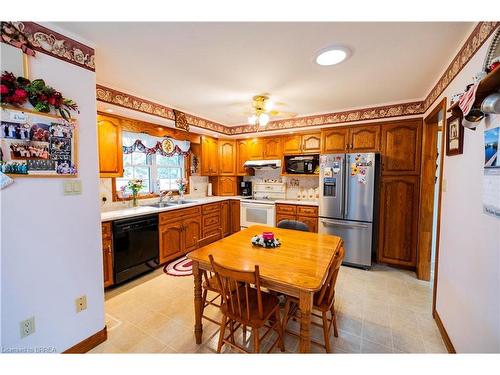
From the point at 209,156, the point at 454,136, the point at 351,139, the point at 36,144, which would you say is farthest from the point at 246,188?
the point at 36,144

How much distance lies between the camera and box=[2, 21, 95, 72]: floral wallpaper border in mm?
1324

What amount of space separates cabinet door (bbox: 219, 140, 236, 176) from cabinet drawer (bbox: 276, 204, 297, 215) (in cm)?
132

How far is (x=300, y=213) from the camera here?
365cm

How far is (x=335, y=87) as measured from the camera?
8.04 feet

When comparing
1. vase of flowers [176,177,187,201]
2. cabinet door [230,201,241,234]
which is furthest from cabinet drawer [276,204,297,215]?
vase of flowers [176,177,187,201]

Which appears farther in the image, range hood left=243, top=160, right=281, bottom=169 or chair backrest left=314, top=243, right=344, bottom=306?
range hood left=243, top=160, right=281, bottom=169

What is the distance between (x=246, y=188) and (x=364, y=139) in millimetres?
2509

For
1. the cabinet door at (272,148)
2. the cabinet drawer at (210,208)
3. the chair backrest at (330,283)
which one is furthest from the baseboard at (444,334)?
the cabinet drawer at (210,208)

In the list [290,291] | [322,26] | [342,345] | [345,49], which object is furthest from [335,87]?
[342,345]

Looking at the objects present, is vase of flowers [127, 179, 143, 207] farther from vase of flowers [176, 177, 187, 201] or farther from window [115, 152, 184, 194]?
→ vase of flowers [176, 177, 187, 201]

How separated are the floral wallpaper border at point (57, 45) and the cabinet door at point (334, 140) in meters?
3.04

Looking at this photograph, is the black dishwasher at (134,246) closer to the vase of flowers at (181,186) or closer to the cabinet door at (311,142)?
the vase of flowers at (181,186)
